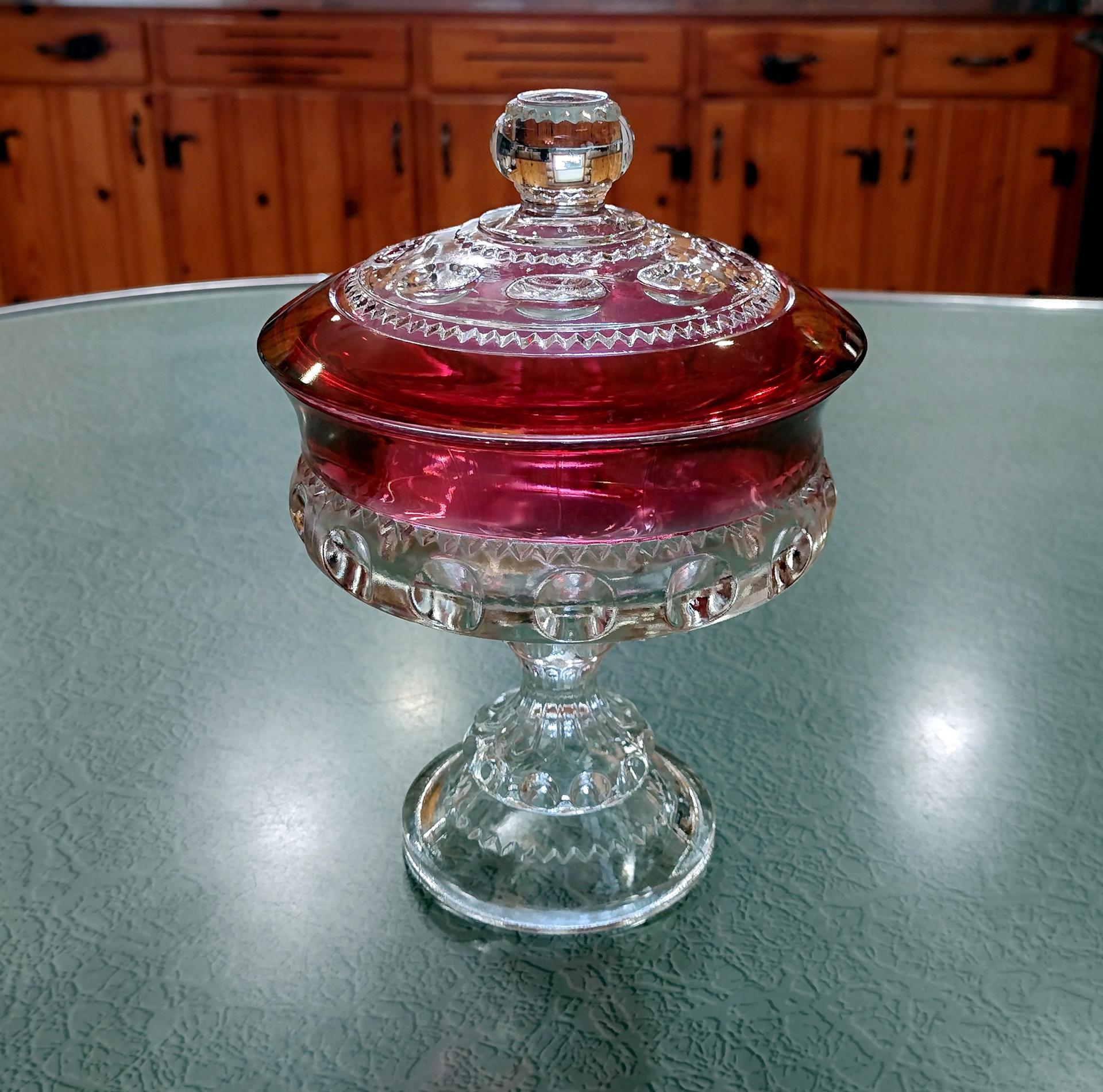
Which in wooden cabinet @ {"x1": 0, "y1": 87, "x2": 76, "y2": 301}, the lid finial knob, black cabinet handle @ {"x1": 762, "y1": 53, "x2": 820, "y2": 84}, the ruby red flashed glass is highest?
the lid finial knob

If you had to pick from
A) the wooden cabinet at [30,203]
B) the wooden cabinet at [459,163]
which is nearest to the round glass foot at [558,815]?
the wooden cabinet at [459,163]

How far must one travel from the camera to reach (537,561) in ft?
1.31

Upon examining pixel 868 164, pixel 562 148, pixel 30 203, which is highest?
pixel 562 148

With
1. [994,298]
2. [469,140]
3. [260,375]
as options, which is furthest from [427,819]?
[469,140]

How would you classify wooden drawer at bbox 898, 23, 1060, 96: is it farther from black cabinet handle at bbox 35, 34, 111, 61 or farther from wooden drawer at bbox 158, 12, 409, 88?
black cabinet handle at bbox 35, 34, 111, 61

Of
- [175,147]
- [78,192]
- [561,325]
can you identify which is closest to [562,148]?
[561,325]

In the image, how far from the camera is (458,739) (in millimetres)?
598

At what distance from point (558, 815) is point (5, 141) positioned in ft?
7.56

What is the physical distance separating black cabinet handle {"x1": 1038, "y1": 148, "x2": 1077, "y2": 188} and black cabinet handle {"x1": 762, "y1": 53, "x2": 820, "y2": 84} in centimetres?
43

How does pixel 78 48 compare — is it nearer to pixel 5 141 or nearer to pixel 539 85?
pixel 5 141

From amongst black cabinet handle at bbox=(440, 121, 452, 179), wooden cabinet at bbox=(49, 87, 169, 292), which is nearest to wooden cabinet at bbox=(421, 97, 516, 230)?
black cabinet handle at bbox=(440, 121, 452, 179)

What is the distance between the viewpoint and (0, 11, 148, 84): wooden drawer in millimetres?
2275

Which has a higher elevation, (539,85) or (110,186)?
(539,85)

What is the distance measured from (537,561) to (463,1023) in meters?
0.16
